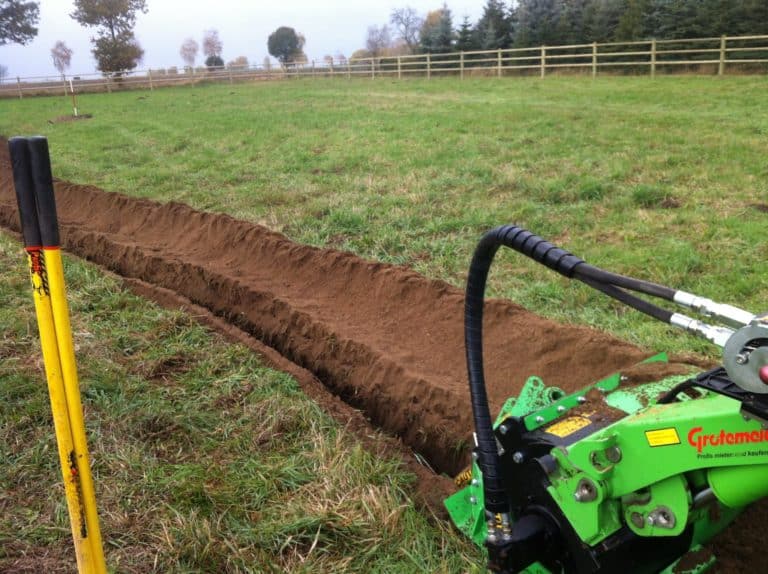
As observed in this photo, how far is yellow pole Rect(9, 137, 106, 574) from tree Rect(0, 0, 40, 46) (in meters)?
59.5

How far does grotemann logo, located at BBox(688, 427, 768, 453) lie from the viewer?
1.54m

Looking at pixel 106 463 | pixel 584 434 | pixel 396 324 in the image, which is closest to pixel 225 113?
pixel 396 324

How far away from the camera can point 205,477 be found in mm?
3189

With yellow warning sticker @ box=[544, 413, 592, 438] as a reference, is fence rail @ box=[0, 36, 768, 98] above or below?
above

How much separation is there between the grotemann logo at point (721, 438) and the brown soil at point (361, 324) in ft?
3.81

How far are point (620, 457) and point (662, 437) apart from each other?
0.16 metres

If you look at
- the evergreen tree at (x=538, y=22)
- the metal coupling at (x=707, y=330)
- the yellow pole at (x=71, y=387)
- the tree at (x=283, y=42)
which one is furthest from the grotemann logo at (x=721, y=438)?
the tree at (x=283, y=42)

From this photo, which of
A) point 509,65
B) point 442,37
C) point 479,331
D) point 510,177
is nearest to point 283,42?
point 442,37

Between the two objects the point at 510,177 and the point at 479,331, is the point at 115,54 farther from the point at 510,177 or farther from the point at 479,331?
the point at 479,331

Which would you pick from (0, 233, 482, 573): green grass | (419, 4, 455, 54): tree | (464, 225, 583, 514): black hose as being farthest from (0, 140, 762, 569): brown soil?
(419, 4, 455, 54): tree

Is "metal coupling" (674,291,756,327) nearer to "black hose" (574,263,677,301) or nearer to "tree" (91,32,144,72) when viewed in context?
"black hose" (574,263,677,301)

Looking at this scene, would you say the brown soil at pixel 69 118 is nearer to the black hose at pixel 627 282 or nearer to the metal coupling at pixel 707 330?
the black hose at pixel 627 282

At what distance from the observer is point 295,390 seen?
162 inches

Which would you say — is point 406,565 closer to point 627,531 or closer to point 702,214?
point 627,531
